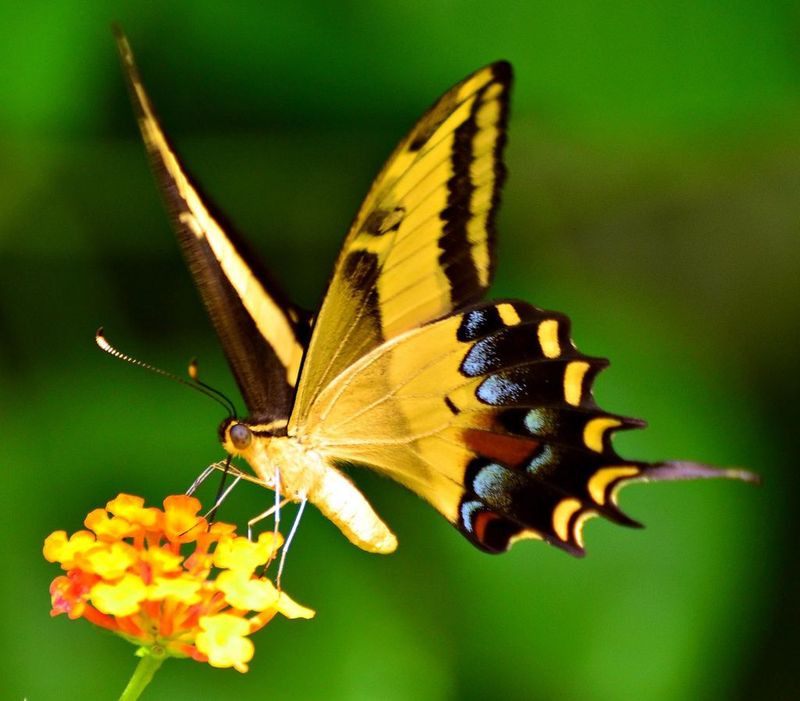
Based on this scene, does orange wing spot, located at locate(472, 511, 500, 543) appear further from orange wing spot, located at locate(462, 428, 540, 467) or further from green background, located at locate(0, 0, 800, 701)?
green background, located at locate(0, 0, 800, 701)

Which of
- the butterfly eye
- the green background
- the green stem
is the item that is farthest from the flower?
the green background

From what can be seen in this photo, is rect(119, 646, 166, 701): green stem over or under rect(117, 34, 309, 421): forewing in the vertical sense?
under

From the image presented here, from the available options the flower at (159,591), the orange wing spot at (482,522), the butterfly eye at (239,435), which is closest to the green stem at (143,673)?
the flower at (159,591)

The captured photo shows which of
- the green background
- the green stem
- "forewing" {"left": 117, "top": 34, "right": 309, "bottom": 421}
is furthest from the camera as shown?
the green background

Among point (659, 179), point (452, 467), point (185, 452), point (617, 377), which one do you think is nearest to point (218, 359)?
point (185, 452)

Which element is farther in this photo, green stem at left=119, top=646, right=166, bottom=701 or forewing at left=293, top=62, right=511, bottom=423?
forewing at left=293, top=62, right=511, bottom=423

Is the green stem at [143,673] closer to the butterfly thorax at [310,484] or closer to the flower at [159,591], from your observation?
the flower at [159,591]

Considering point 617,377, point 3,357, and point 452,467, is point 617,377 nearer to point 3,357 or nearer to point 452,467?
point 452,467
